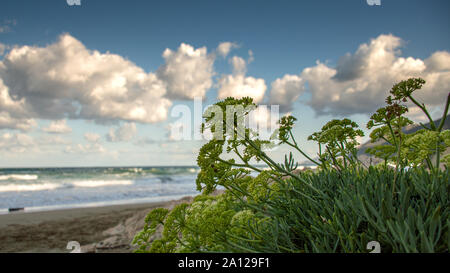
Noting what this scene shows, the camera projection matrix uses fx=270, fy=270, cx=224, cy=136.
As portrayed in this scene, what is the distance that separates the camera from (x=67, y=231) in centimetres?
887

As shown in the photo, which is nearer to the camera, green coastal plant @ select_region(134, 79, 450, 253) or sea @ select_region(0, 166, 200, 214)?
green coastal plant @ select_region(134, 79, 450, 253)

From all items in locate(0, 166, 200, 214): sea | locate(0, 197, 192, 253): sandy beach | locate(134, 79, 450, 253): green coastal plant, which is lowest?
locate(0, 166, 200, 214): sea

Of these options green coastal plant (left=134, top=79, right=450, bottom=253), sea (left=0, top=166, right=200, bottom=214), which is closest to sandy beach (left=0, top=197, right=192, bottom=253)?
sea (left=0, top=166, right=200, bottom=214)

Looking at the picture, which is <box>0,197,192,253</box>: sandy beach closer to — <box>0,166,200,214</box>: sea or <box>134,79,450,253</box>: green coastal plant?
<box>0,166,200,214</box>: sea

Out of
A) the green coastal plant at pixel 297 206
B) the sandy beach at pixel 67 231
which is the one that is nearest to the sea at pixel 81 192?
the sandy beach at pixel 67 231

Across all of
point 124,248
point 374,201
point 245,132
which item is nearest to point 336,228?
point 374,201

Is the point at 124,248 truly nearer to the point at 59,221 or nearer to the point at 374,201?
the point at 59,221

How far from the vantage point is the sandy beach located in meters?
7.09

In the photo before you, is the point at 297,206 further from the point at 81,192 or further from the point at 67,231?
the point at 81,192

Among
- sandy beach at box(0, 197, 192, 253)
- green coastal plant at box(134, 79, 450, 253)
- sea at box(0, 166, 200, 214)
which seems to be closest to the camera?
green coastal plant at box(134, 79, 450, 253)

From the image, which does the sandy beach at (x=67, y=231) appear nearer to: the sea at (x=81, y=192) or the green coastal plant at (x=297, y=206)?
the sea at (x=81, y=192)
